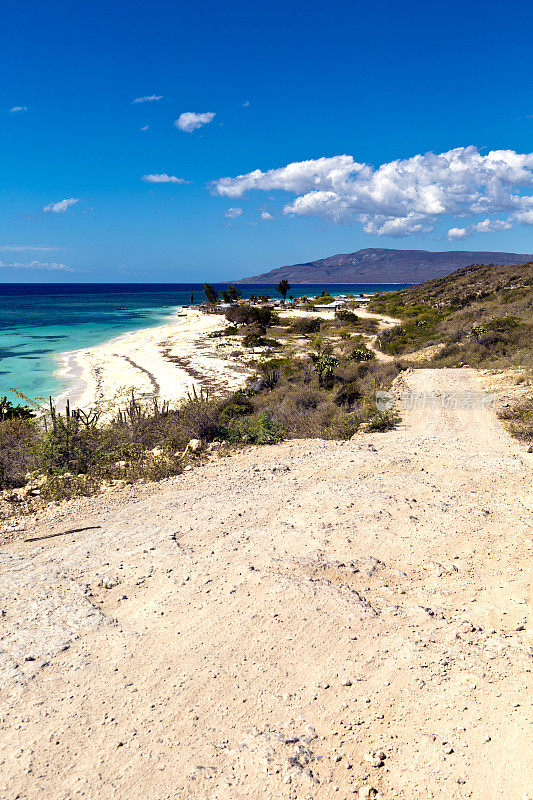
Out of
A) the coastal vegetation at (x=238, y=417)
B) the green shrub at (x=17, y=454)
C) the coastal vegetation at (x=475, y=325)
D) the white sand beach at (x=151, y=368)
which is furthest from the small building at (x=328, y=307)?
the green shrub at (x=17, y=454)

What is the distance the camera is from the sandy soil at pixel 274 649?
2875 millimetres

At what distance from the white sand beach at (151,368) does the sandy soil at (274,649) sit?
13.0m

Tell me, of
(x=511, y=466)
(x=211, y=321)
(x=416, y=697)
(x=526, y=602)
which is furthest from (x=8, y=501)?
(x=211, y=321)

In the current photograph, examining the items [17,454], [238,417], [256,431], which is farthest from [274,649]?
[238,417]

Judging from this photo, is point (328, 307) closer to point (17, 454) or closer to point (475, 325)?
point (475, 325)

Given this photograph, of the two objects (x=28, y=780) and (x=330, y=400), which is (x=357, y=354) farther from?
(x=28, y=780)

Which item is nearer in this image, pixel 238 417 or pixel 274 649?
pixel 274 649

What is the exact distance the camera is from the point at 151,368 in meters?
29.9

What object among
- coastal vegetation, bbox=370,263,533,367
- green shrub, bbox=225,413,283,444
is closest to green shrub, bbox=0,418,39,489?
green shrub, bbox=225,413,283,444

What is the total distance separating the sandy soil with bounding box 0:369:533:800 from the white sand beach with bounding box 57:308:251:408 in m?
13.0

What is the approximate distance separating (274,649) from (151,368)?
2746 cm

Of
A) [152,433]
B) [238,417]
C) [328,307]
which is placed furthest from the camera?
[328,307]

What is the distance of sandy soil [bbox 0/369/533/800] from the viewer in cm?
288

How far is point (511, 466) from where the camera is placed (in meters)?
8.07
